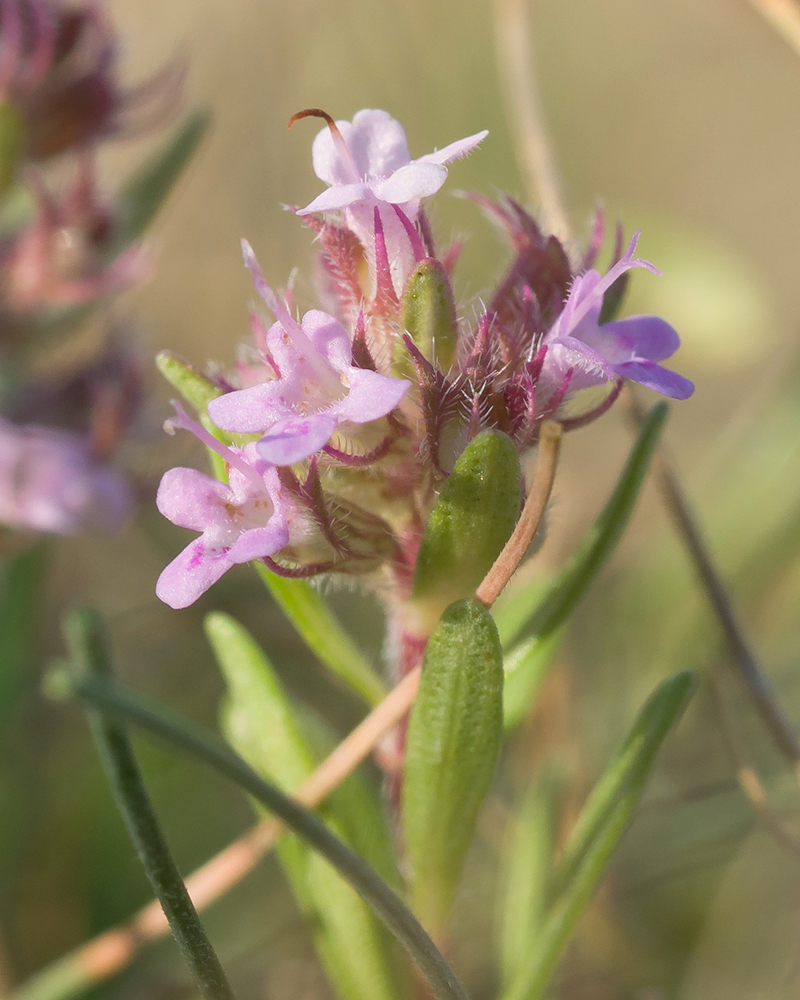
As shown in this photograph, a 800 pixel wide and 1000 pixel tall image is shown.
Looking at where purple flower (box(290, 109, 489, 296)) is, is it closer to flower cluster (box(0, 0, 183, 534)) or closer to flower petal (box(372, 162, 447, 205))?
flower petal (box(372, 162, 447, 205))

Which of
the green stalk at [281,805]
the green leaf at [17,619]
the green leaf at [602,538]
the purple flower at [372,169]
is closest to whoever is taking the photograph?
the green stalk at [281,805]

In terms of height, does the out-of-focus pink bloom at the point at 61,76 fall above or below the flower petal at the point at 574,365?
above

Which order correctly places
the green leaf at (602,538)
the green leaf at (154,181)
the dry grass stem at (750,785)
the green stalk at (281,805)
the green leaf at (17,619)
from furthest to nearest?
the green leaf at (154,181)
the green leaf at (17,619)
the dry grass stem at (750,785)
the green leaf at (602,538)
the green stalk at (281,805)

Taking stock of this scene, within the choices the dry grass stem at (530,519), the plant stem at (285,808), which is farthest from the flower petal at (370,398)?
the plant stem at (285,808)

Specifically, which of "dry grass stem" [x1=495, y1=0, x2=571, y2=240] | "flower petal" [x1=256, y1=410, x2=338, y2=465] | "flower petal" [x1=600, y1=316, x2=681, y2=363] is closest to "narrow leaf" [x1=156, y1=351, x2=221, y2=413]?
"flower petal" [x1=256, y1=410, x2=338, y2=465]

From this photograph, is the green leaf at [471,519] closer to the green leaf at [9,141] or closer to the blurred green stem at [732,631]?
the blurred green stem at [732,631]

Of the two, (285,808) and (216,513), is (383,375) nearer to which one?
(216,513)

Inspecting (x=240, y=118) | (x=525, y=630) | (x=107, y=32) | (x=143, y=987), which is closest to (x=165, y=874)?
(x=525, y=630)
